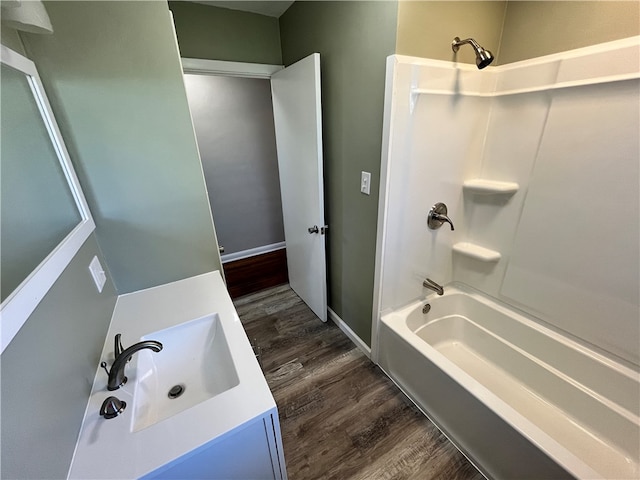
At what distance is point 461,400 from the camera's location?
1.20 meters

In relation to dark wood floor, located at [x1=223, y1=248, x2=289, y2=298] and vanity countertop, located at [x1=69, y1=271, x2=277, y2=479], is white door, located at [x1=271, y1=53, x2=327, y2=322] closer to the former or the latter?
dark wood floor, located at [x1=223, y1=248, x2=289, y2=298]

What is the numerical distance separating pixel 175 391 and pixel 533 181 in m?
1.91

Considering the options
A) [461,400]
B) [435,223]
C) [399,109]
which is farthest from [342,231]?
[461,400]

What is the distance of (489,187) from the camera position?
4.90 feet

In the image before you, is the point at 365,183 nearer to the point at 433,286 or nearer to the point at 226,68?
the point at 433,286

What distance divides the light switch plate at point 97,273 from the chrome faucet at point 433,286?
5.59 feet

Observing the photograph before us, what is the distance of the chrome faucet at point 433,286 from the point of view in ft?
5.50

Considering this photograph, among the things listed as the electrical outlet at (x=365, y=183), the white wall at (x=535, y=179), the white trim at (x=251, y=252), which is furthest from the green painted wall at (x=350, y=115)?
the white trim at (x=251, y=252)

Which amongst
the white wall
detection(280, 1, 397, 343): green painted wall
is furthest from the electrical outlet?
the white wall

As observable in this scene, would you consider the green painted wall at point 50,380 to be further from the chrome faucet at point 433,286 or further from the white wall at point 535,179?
the chrome faucet at point 433,286

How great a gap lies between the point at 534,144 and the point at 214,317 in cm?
175

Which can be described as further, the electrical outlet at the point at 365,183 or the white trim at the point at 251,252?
the white trim at the point at 251,252

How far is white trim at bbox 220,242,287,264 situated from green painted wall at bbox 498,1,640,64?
2.56 m

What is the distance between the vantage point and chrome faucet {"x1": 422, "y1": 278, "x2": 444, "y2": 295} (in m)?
1.68
